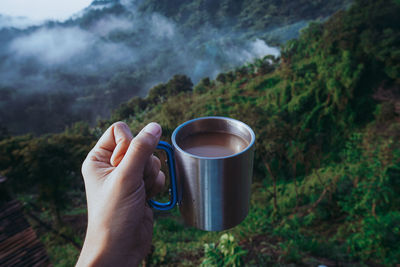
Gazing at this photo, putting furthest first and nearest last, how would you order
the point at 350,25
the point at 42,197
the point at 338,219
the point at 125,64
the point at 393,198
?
the point at 125,64
the point at 350,25
the point at 42,197
the point at 338,219
the point at 393,198

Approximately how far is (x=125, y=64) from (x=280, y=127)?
35.9 m

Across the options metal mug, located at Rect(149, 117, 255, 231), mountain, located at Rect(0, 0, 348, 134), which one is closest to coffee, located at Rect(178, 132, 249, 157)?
metal mug, located at Rect(149, 117, 255, 231)

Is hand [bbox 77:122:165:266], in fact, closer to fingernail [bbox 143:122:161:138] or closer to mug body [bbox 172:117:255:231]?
fingernail [bbox 143:122:161:138]

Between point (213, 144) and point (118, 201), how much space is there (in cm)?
48

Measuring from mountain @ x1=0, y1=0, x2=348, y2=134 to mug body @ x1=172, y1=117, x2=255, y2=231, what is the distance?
2579 centimetres

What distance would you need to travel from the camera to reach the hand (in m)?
1.06

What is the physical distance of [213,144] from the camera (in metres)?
1.26

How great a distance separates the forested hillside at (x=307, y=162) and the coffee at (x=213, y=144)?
2079 millimetres

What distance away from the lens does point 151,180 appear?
138 centimetres

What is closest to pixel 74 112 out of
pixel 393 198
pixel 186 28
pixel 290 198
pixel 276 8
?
pixel 186 28

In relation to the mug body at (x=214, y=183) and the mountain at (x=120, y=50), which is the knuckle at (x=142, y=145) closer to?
the mug body at (x=214, y=183)

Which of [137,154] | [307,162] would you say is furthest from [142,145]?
[307,162]

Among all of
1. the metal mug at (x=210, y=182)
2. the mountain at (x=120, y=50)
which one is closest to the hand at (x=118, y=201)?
the metal mug at (x=210, y=182)

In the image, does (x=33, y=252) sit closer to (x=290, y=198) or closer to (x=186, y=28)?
(x=290, y=198)
